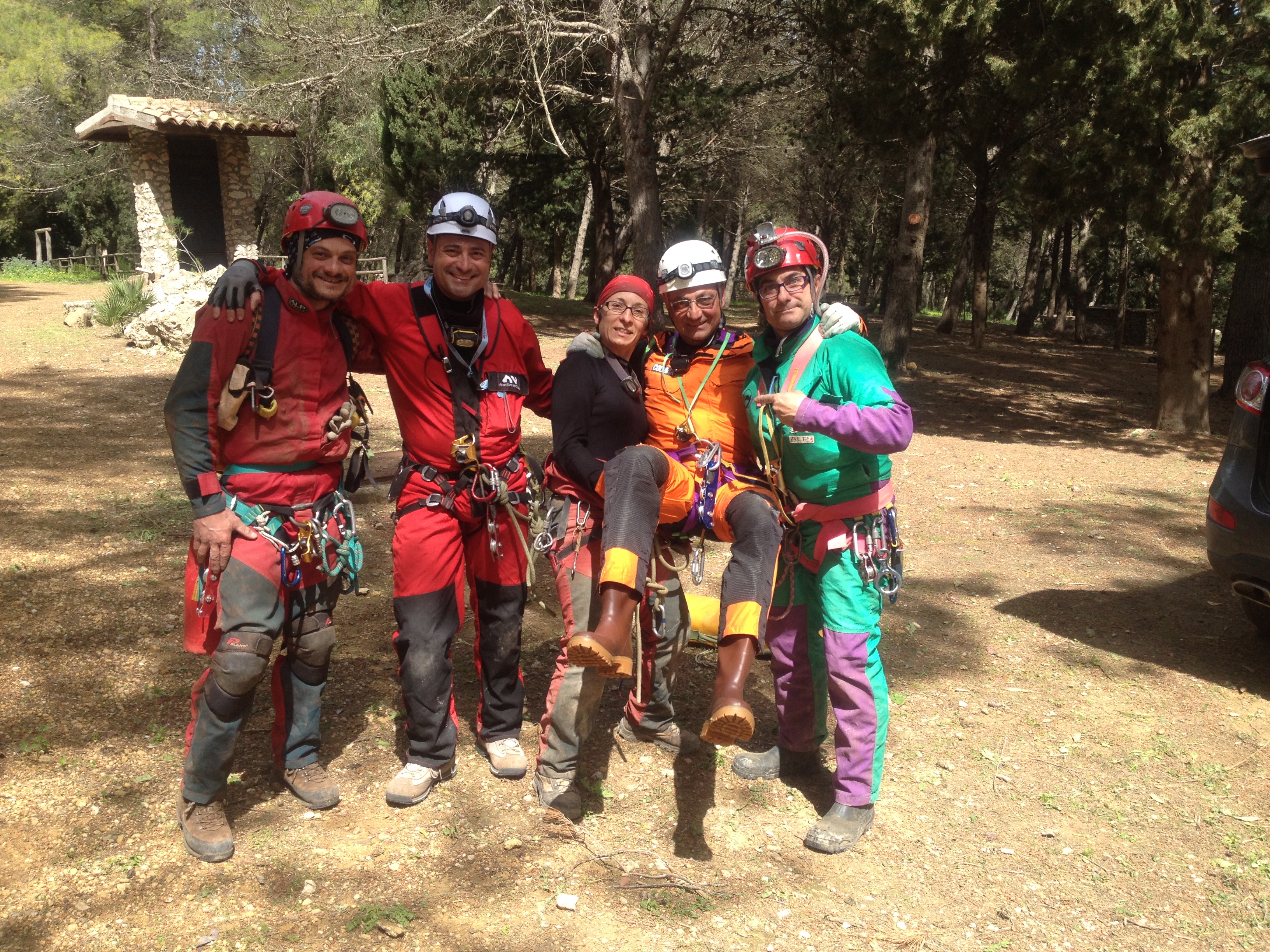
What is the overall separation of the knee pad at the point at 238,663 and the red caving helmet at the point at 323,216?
54.7 inches

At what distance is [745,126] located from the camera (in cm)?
2634

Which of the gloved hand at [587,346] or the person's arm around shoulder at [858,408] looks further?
the gloved hand at [587,346]

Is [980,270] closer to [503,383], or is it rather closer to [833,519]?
[833,519]

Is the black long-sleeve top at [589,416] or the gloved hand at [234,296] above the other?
the gloved hand at [234,296]

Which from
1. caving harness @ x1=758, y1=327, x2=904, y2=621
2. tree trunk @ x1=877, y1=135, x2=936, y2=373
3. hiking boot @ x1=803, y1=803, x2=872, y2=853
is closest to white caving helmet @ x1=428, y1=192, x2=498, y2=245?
caving harness @ x1=758, y1=327, x2=904, y2=621

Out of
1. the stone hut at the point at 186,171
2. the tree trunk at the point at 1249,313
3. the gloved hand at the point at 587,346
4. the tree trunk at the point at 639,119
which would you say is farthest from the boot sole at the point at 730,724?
the stone hut at the point at 186,171

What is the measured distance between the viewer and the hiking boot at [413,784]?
3.73 m

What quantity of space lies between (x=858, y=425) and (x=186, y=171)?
70.9 feet

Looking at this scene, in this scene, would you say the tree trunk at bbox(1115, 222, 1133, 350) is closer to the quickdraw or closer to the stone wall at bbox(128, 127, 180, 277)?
the stone wall at bbox(128, 127, 180, 277)

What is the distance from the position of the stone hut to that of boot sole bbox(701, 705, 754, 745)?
64.8ft

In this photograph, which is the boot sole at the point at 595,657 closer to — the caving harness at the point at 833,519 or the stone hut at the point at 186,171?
the caving harness at the point at 833,519

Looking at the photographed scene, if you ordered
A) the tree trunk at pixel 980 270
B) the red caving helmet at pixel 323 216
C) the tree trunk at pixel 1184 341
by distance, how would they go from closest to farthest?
the red caving helmet at pixel 323 216 → the tree trunk at pixel 1184 341 → the tree trunk at pixel 980 270

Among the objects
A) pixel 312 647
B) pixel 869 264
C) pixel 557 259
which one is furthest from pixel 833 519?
pixel 869 264

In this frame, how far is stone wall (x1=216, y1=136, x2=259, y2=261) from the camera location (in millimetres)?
21500
